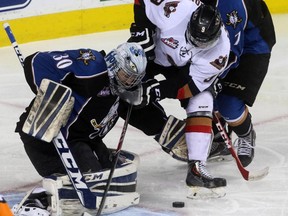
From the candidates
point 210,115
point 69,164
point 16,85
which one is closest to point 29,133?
point 69,164

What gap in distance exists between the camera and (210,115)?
374 cm

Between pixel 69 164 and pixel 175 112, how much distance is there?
171 centimetres

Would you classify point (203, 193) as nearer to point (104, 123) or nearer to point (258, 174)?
point (258, 174)

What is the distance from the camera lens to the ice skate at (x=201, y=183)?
3.71 metres

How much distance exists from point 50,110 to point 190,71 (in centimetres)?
68

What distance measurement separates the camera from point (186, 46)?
3.69 meters

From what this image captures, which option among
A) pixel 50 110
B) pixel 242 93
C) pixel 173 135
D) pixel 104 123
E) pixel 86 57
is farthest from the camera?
pixel 242 93

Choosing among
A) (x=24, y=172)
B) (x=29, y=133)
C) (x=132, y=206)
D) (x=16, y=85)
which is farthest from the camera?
(x=16, y=85)

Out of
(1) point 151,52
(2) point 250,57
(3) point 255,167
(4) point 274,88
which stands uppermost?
(1) point 151,52

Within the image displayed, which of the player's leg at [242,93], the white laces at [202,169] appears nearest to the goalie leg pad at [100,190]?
the white laces at [202,169]

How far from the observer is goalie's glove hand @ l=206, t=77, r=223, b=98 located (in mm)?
3812

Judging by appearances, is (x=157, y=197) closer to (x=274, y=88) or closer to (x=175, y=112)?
(x=175, y=112)

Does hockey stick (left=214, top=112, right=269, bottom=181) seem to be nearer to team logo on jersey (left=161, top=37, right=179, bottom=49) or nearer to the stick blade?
the stick blade

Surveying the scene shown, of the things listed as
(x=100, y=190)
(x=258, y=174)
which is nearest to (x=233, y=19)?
(x=258, y=174)
